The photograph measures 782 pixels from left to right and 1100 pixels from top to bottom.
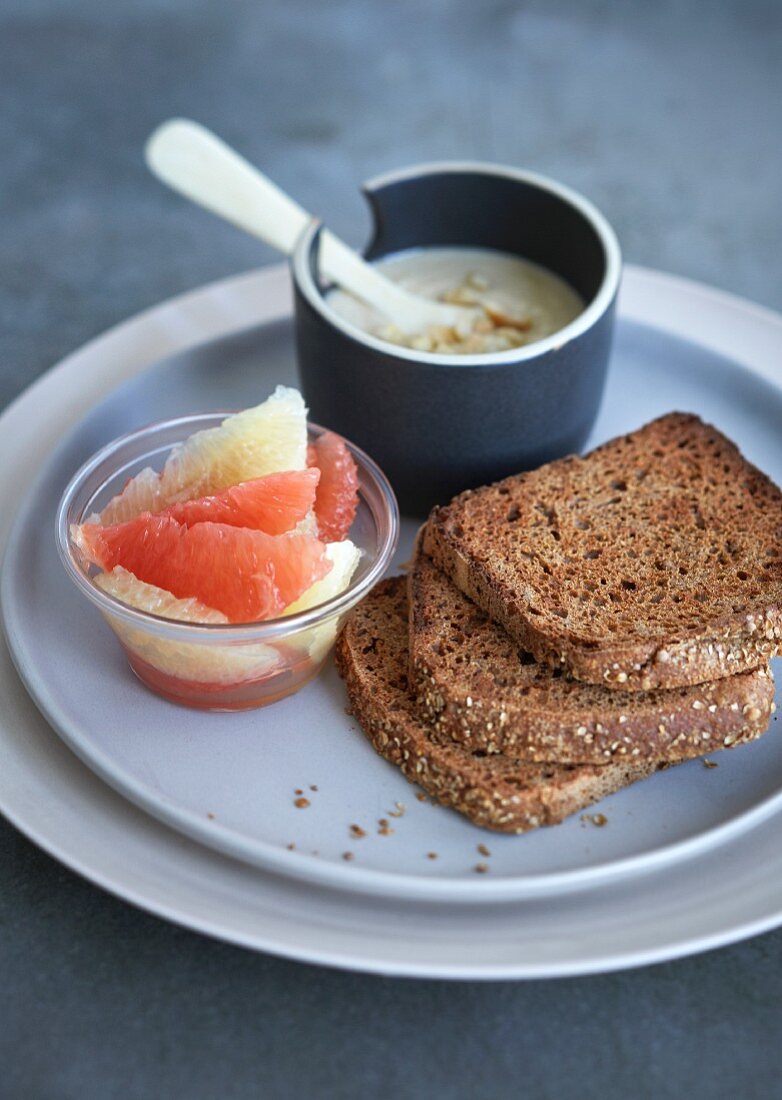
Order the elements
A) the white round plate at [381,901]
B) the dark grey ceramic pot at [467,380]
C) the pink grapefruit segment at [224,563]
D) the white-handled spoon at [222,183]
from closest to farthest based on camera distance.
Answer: the white round plate at [381,901], the pink grapefruit segment at [224,563], the dark grey ceramic pot at [467,380], the white-handled spoon at [222,183]

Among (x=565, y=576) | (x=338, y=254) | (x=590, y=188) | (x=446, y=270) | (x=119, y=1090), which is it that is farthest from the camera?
(x=590, y=188)

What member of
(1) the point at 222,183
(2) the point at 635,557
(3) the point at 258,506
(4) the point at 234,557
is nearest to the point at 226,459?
(3) the point at 258,506

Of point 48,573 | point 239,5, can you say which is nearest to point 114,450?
point 48,573

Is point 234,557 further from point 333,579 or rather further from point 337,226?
point 337,226

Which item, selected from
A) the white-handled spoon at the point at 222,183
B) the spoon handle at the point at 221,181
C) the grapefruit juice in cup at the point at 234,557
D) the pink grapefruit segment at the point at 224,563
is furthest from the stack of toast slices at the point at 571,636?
the spoon handle at the point at 221,181

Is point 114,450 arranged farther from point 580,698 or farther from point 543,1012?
point 543,1012

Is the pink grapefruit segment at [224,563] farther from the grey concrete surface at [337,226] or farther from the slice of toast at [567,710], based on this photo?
the grey concrete surface at [337,226]

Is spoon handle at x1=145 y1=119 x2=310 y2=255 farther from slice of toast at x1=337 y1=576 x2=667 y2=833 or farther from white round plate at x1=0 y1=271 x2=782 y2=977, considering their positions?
white round plate at x1=0 y1=271 x2=782 y2=977
